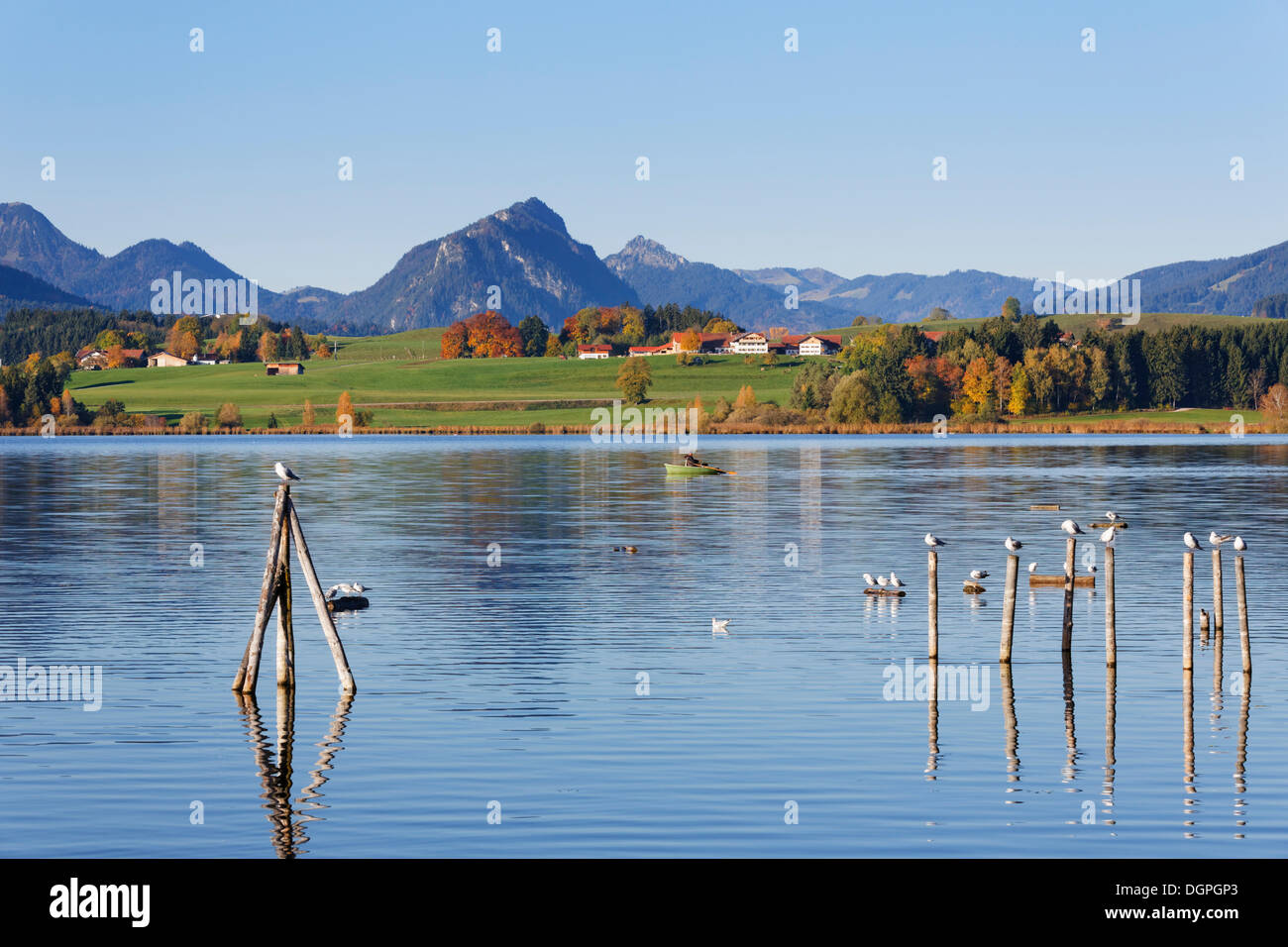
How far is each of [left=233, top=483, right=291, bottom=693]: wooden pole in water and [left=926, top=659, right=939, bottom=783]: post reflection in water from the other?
1344 cm

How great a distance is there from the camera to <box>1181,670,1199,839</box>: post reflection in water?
22.4m

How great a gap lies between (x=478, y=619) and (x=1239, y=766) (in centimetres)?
2334

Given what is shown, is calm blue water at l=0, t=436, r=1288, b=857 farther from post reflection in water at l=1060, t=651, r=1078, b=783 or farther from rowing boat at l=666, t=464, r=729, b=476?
rowing boat at l=666, t=464, r=729, b=476

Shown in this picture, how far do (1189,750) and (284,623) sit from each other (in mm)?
18104

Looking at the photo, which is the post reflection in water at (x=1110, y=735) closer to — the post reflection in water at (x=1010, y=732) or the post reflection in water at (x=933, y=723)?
the post reflection in water at (x=1010, y=732)

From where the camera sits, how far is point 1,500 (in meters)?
94.9

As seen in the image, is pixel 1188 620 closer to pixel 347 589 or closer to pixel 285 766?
pixel 285 766

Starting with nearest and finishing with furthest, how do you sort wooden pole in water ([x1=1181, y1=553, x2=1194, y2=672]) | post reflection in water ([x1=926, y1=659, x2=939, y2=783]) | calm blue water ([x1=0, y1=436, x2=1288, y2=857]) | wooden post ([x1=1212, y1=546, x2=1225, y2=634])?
calm blue water ([x1=0, y1=436, x2=1288, y2=857]), post reflection in water ([x1=926, y1=659, x2=939, y2=783]), wooden pole in water ([x1=1181, y1=553, x2=1194, y2=672]), wooden post ([x1=1212, y1=546, x2=1225, y2=634])

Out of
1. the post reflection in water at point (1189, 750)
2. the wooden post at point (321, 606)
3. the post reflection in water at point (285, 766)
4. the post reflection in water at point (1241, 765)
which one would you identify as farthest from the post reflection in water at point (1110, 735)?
the wooden post at point (321, 606)

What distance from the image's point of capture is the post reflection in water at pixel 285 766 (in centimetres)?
2156

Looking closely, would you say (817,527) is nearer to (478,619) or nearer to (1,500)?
(478,619)

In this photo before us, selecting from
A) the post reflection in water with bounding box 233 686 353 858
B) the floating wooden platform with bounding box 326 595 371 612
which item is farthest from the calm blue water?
the floating wooden platform with bounding box 326 595 371 612

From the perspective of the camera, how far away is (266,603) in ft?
101
